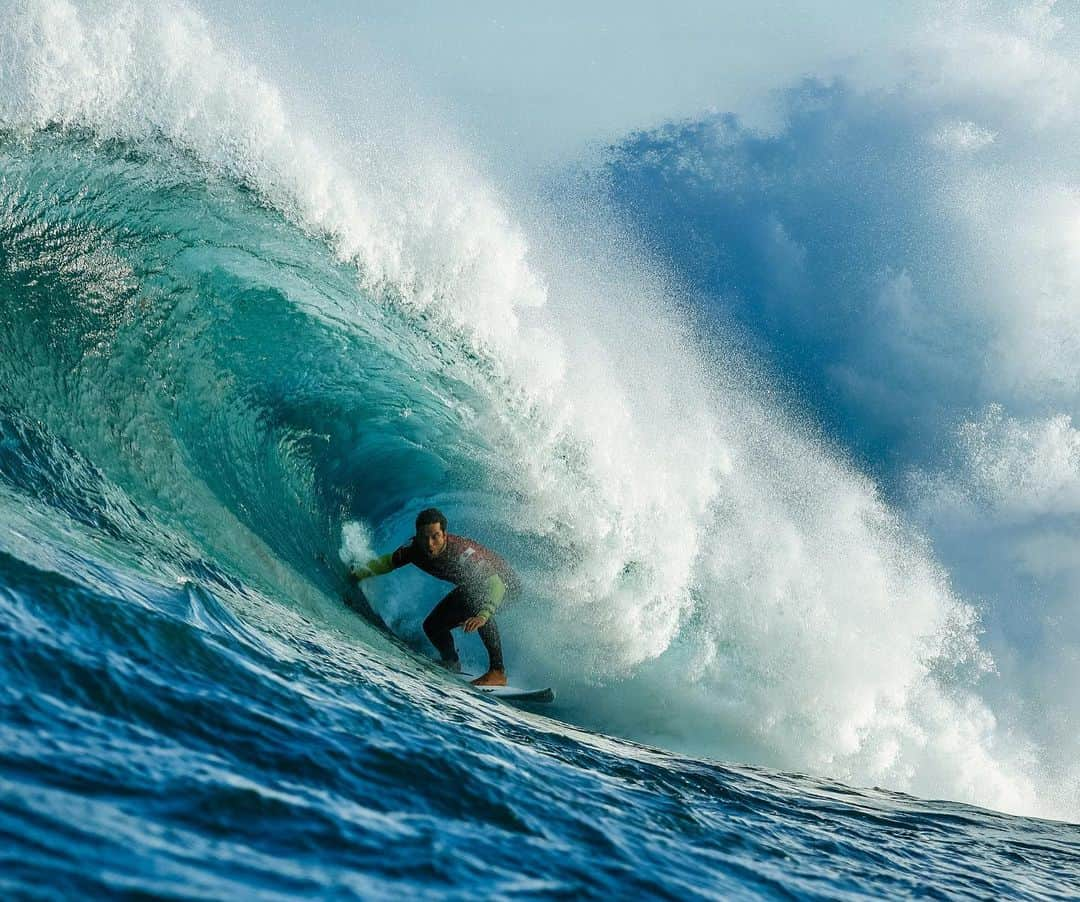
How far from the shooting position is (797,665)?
9.39 m

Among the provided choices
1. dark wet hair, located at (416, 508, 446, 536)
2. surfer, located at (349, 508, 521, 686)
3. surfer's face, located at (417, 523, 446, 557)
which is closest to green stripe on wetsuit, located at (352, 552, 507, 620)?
surfer, located at (349, 508, 521, 686)

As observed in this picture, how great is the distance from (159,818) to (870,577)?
33.7 ft

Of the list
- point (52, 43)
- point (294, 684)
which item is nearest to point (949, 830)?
point (294, 684)

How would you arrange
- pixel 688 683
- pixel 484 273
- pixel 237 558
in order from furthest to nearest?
pixel 484 273, pixel 688 683, pixel 237 558

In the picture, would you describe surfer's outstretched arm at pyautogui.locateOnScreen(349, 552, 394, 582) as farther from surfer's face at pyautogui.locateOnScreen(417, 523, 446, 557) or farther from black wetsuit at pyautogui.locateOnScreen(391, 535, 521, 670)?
surfer's face at pyautogui.locateOnScreen(417, 523, 446, 557)

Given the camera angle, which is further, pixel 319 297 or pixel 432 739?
pixel 319 297

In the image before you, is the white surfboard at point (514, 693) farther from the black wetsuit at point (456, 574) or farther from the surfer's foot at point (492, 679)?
the black wetsuit at point (456, 574)

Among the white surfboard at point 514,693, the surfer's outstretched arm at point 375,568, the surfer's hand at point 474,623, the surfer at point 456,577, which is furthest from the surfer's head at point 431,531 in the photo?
the white surfboard at point 514,693

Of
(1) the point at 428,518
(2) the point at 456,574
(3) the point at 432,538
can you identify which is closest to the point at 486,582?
(2) the point at 456,574

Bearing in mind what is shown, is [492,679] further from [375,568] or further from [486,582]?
[375,568]

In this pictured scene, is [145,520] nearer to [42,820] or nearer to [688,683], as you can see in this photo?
[42,820]

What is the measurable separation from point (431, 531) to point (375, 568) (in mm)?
756

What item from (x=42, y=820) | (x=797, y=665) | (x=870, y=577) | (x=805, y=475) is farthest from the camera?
(x=805, y=475)

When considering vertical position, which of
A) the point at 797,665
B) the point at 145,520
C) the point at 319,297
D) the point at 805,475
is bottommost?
the point at 145,520
